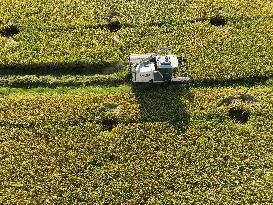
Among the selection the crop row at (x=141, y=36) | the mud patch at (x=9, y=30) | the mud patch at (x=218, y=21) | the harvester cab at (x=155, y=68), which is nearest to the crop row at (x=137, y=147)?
the harvester cab at (x=155, y=68)

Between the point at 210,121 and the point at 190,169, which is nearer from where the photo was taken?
the point at 190,169

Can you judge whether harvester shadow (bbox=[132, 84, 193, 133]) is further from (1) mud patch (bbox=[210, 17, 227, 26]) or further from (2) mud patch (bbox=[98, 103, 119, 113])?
(1) mud patch (bbox=[210, 17, 227, 26])

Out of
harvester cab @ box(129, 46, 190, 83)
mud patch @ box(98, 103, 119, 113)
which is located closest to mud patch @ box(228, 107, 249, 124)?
harvester cab @ box(129, 46, 190, 83)

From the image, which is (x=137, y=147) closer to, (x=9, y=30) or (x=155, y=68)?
(x=155, y=68)

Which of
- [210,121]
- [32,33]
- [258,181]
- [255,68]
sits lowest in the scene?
[258,181]

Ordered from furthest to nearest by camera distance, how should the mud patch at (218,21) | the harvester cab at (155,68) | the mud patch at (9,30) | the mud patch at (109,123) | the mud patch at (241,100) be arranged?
the mud patch at (218,21) → the mud patch at (9,30) → the mud patch at (241,100) → the harvester cab at (155,68) → the mud patch at (109,123)

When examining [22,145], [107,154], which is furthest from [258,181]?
[22,145]

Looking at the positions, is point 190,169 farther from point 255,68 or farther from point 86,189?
point 255,68

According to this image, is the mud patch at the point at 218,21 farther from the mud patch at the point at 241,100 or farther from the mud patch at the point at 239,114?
the mud patch at the point at 239,114
